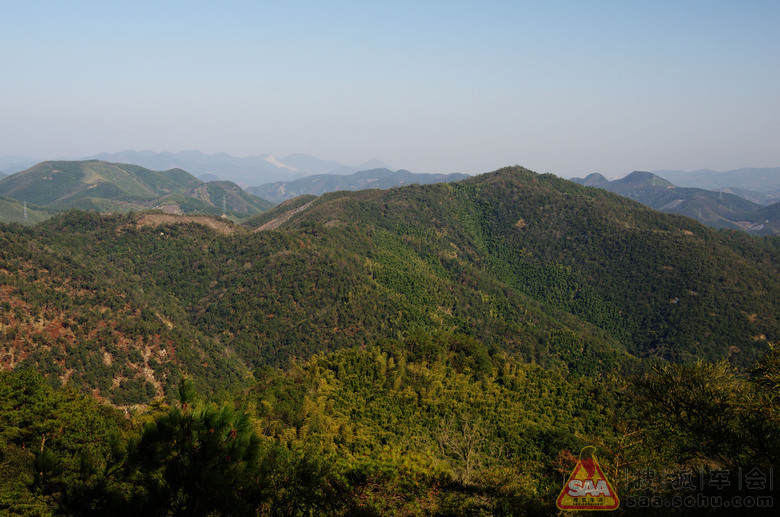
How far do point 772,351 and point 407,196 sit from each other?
15742cm

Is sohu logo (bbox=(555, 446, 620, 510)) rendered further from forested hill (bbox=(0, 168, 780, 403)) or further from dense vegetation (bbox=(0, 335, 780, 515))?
forested hill (bbox=(0, 168, 780, 403))

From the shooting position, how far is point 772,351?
49.7ft

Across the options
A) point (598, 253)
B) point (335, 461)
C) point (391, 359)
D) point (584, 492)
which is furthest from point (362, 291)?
point (598, 253)

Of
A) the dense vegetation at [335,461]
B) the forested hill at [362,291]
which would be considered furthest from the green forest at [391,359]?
the forested hill at [362,291]

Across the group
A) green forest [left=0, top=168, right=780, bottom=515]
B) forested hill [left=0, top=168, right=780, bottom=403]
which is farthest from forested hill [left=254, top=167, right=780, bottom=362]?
green forest [left=0, top=168, right=780, bottom=515]

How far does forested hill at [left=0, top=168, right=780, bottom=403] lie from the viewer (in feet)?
201

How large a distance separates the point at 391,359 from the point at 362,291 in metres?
42.6

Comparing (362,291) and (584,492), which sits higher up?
(584,492)

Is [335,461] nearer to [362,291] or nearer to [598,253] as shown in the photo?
[362,291]

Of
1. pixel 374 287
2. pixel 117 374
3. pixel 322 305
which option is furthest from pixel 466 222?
pixel 117 374

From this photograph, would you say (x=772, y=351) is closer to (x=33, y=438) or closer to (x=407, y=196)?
(x=33, y=438)

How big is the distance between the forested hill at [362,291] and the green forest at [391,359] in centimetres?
52

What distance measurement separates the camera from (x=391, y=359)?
170 ft

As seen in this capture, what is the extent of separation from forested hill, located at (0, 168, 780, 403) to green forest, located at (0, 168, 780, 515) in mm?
521
